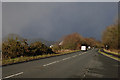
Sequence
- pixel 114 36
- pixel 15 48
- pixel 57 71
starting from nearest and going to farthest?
pixel 57 71 < pixel 15 48 < pixel 114 36

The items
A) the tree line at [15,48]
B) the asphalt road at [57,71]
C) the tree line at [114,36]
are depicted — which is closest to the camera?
the asphalt road at [57,71]

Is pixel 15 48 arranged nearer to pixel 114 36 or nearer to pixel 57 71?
pixel 57 71

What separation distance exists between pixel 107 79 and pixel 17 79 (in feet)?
16.2

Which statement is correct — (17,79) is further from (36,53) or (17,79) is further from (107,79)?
(36,53)

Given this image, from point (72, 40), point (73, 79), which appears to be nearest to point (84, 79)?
point (73, 79)

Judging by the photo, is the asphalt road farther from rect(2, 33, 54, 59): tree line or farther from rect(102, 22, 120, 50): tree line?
rect(102, 22, 120, 50): tree line

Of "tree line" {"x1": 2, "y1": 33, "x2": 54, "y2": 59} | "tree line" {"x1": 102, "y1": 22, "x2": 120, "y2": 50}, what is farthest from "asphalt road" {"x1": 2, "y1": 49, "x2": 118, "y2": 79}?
"tree line" {"x1": 102, "y1": 22, "x2": 120, "y2": 50}

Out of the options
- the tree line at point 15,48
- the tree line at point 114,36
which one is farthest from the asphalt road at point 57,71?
the tree line at point 114,36

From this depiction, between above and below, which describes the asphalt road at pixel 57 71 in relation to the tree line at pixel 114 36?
below

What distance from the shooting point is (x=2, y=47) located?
2075 cm

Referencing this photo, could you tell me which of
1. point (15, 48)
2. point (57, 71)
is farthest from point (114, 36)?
point (57, 71)

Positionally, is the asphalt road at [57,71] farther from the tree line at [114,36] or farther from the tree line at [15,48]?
the tree line at [114,36]

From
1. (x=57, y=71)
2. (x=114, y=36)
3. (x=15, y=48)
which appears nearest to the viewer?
(x=57, y=71)

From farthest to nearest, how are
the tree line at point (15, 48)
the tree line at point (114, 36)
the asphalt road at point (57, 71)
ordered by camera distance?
the tree line at point (114, 36)
the tree line at point (15, 48)
the asphalt road at point (57, 71)
